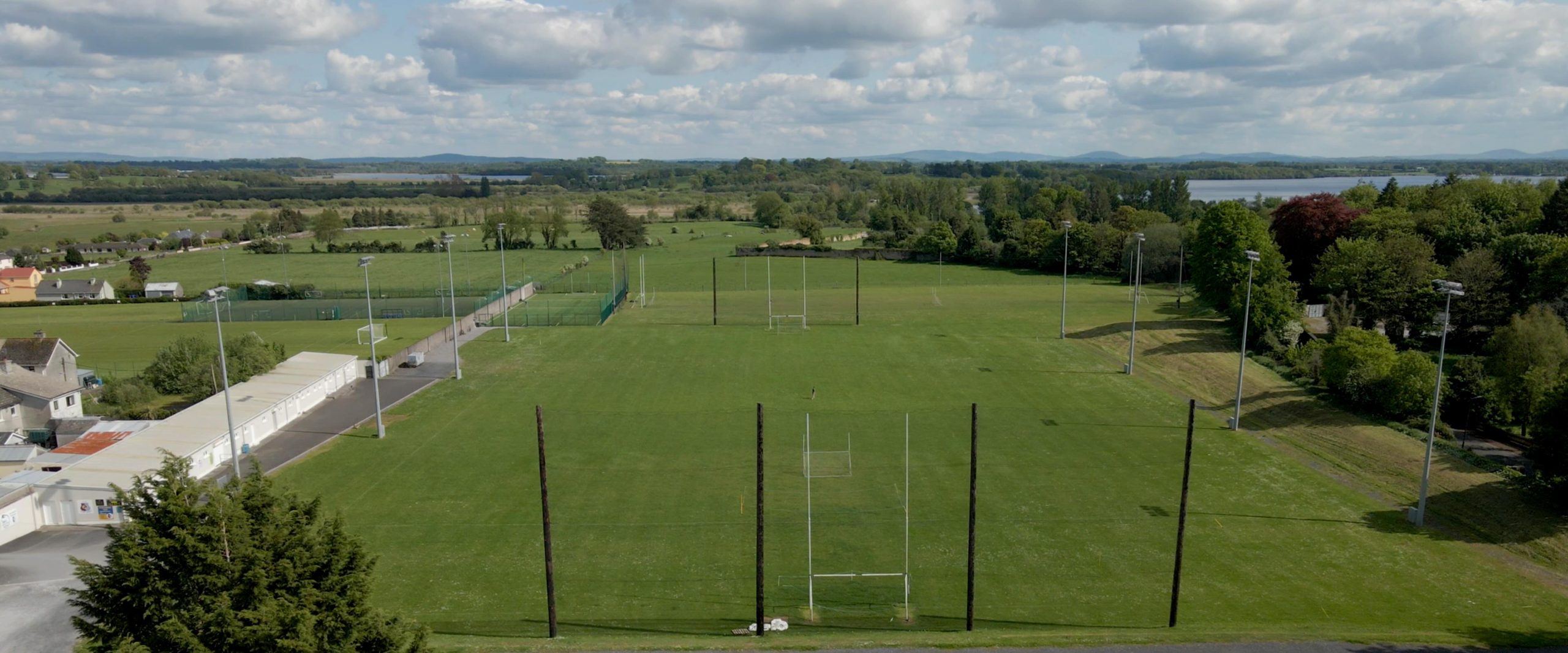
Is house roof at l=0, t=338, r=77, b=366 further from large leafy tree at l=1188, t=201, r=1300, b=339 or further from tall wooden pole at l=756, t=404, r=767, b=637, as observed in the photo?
large leafy tree at l=1188, t=201, r=1300, b=339

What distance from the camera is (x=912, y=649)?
18.5 metres

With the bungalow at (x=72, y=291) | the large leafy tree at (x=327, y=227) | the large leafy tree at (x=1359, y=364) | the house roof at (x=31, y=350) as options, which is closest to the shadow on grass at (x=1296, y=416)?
the large leafy tree at (x=1359, y=364)

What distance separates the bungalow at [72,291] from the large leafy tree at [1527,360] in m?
98.8

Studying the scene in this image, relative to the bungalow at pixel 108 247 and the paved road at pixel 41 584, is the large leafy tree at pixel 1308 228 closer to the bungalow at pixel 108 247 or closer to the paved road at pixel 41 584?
the paved road at pixel 41 584

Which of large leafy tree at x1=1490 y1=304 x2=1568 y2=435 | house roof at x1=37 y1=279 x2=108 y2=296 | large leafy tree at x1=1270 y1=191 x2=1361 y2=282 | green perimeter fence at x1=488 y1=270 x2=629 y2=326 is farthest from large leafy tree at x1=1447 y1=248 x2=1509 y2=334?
house roof at x1=37 y1=279 x2=108 y2=296

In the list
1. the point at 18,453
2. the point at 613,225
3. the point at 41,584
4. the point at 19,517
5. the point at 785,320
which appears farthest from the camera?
the point at 613,225

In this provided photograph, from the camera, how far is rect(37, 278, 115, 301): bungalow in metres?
77.8

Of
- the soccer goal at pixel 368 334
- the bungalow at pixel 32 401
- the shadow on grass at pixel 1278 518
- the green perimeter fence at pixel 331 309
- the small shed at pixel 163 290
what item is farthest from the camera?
the small shed at pixel 163 290

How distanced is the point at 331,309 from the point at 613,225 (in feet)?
157

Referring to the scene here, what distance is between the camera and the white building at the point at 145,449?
25.8m

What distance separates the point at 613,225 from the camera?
369ft

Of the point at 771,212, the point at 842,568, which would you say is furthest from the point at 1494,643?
the point at 771,212

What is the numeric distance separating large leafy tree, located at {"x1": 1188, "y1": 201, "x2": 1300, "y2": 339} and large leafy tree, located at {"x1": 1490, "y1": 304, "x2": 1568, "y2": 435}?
1189 centimetres

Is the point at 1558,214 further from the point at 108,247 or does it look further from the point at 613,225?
the point at 108,247
